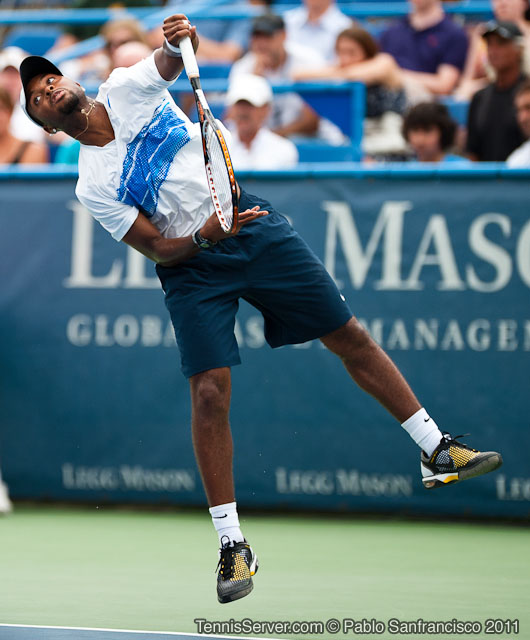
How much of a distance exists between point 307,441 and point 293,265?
7.23 ft

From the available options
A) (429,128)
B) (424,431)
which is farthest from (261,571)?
(429,128)

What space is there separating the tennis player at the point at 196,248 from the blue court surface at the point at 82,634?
49 centimetres

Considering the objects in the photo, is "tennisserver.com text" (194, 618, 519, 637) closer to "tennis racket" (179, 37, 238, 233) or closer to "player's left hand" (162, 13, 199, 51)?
"tennis racket" (179, 37, 238, 233)

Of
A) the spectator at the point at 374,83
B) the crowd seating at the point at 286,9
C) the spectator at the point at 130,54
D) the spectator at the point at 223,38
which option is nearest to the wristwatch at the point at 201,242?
the crowd seating at the point at 286,9

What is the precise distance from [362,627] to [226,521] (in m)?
0.73

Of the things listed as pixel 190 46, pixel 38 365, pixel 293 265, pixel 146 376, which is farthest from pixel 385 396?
pixel 38 365

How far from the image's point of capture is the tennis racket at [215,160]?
4594mm

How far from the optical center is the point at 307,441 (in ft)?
23.3

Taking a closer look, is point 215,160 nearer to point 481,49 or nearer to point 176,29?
point 176,29

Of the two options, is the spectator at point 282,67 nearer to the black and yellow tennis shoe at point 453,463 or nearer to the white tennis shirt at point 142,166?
the white tennis shirt at point 142,166

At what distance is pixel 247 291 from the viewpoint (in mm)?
5113

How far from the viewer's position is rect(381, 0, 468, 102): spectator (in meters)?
9.80

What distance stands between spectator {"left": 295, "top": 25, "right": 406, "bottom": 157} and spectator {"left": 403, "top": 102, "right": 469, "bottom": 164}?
2.26ft

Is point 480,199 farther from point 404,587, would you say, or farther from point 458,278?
point 404,587
